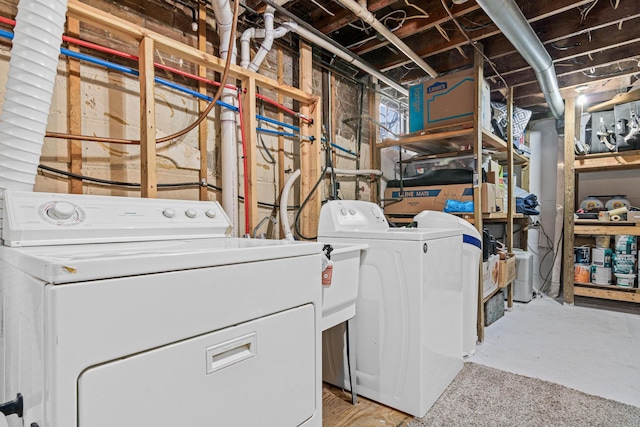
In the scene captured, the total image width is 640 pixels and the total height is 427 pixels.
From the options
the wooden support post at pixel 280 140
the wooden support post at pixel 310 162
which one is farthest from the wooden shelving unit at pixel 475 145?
the wooden support post at pixel 280 140

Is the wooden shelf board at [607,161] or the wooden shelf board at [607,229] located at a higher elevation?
the wooden shelf board at [607,161]

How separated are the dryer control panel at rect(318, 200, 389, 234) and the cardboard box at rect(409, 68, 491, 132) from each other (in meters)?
1.10

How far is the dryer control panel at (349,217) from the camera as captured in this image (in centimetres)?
194

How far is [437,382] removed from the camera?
1804mm

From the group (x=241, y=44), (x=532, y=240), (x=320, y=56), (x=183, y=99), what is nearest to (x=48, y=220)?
(x=183, y=99)

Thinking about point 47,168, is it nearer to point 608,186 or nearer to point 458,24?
point 458,24

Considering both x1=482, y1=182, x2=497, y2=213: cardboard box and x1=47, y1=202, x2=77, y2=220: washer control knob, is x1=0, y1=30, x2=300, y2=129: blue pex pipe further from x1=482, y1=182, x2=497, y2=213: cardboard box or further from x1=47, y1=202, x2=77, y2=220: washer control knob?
x1=482, y1=182, x2=497, y2=213: cardboard box

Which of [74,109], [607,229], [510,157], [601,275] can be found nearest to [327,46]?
[74,109]

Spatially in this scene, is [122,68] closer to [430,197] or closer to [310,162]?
[310,162]

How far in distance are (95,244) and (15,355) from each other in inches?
14.9

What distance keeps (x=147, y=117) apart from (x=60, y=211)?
57 cm

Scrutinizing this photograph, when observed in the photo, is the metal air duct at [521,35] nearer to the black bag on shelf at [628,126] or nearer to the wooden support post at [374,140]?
the black bag on shelf at [628,126]

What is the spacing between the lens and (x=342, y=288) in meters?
1.58

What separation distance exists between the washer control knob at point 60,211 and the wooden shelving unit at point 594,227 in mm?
4219
